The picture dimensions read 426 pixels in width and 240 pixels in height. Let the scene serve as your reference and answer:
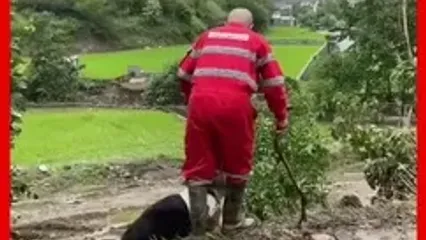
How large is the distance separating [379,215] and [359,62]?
11.2 meters

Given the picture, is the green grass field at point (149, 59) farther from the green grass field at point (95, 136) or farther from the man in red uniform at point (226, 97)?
the man in red uniform at point (226, 97)

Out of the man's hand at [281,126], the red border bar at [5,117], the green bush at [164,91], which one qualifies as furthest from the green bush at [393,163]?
the green bush at [164,91]

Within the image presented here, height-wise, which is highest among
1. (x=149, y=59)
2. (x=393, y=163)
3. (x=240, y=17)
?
(x=240, y=17)

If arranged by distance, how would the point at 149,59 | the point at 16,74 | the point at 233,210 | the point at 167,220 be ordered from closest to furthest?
the point at 167,220 → the point at 233,210 → the point at 16,74 → the point at 149,59

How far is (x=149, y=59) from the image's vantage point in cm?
3119

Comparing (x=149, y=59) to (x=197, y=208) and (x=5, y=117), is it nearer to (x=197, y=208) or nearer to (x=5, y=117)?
(x=197, y=208)

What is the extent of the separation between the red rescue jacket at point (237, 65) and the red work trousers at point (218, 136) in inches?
2.2

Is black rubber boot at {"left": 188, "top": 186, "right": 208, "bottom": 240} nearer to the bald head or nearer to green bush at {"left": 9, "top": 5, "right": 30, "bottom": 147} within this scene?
the bald head

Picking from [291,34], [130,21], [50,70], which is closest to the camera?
[50,70]

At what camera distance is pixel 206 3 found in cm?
3061

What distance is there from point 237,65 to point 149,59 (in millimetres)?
27276

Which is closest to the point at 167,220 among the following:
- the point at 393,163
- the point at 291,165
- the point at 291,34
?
the point at 393,163

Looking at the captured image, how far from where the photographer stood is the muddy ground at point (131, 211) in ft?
15.5

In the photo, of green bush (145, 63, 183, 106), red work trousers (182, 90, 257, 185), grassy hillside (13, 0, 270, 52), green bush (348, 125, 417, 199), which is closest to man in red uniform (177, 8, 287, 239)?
red work trousers (182, 90, 257, 185)
